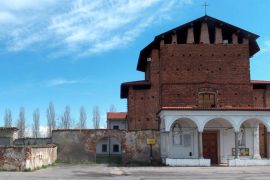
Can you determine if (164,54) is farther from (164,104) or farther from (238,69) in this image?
A: (238,69)

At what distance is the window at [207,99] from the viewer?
3478 centimetres

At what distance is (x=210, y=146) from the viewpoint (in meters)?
33.6

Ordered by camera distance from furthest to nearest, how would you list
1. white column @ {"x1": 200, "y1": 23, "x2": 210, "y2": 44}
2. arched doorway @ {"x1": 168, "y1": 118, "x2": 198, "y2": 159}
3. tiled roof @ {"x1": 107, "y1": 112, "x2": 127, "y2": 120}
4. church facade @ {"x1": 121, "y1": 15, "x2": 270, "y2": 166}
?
tiled roof @ {"x1": 107, "y1": 112, "x2": 127, "y2": 120}
white column @ {"x1": 200, "y1": 23, "x2": 210, "y2": 44}
arched doorway @ {"x1": 168, "y1": 118, "x2": 198, "y2": 159}
church facade @ {"x1": 121, "y1": 15, "x2": 270, "y2": 166}

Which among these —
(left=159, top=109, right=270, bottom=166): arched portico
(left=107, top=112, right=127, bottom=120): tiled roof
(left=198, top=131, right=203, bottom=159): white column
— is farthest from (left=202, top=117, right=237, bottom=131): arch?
(left=107, top=112, right=127, bottom=120): tiled roof

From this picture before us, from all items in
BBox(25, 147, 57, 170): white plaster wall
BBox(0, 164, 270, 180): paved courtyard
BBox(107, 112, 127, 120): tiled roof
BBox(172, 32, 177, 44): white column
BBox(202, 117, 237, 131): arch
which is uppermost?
BBox(172, 32, 177, 44): white column

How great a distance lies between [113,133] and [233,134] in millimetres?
9500

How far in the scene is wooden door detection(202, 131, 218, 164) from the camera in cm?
3341

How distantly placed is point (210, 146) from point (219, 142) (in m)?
0.79

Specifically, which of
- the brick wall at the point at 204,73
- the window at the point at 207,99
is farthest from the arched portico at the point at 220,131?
the brick wall at the point at 204,73

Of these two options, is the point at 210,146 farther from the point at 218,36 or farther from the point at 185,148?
the point at 218,36

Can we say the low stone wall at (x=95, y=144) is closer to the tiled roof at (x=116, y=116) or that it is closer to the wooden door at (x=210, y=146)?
the wooden door at (x=210, y=146)

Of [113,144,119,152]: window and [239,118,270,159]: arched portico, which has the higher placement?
[239,118,270,159]: arched portico

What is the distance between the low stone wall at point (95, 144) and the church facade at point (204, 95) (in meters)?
1.30

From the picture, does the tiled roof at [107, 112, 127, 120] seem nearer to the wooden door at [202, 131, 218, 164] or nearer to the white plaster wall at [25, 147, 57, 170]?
the wooden door at [202, 131, 218, 164]
